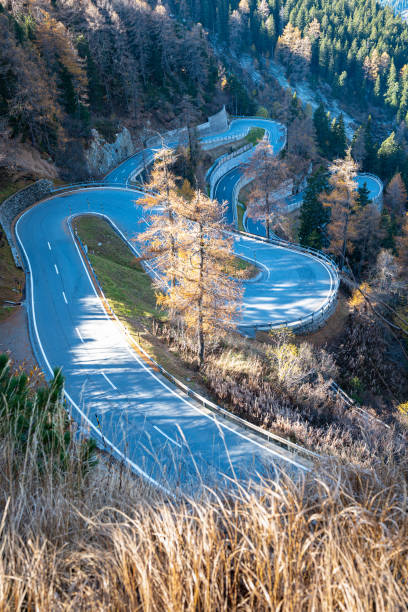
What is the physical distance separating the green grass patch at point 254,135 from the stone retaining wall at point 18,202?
4497 cm

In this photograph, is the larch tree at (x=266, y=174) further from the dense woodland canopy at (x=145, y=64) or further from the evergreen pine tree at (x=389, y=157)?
the evergreen pine tree at (x=389, y=157)

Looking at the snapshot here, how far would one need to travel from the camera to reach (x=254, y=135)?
73500 mm

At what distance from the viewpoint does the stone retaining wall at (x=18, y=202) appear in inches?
1097

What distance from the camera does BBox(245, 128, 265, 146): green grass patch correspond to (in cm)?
7112

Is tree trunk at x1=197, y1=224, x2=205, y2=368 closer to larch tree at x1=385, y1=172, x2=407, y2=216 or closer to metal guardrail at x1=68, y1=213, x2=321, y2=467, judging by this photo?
metal guardrail at x1=68, y1=213, x2=321, y2=467

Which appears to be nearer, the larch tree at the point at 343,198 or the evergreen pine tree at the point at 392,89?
the larch tree at the point at 343,198

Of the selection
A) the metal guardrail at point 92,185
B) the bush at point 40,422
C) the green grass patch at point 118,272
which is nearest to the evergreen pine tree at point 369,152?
the metal guardrail at point 92,185

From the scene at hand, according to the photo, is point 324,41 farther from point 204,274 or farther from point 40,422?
point 40,422

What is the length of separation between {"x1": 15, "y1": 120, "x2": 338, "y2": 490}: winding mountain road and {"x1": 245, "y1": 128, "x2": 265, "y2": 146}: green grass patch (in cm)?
3862

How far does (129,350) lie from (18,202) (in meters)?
24.7

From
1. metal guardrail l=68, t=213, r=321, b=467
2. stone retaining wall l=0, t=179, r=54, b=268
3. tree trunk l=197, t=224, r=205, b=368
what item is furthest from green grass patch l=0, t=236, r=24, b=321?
tree trunk l=197, t=224, r=205, b=368

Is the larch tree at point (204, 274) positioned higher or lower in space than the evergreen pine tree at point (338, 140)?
lower

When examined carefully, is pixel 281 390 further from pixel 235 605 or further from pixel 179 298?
pixel 235 605

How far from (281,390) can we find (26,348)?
12033mm
